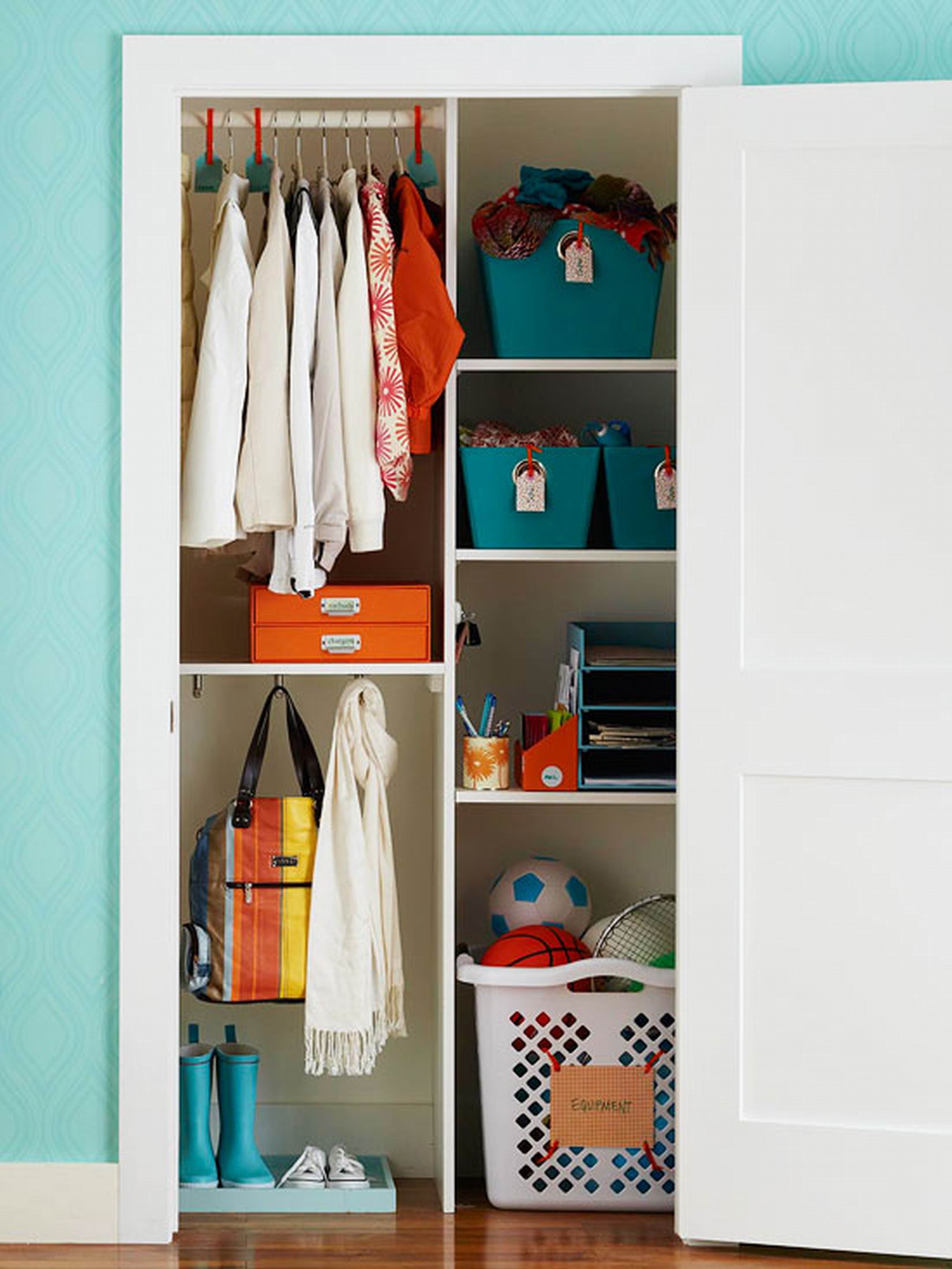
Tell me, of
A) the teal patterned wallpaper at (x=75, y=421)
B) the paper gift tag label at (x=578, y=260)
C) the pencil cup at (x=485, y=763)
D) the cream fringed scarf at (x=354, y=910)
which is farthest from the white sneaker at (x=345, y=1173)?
the paper gift tag label at (x=578, y=260)

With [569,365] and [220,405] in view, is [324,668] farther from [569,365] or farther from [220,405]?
[569,365]

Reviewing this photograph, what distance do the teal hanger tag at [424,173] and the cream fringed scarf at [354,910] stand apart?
95 cm

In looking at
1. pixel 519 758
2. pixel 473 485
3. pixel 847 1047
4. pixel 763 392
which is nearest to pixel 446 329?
pixel 473 485

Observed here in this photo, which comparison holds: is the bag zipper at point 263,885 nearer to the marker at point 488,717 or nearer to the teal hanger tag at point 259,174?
the marker at point 488,717

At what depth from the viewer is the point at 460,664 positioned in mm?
3201

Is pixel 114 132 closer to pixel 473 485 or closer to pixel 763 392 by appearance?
pixel 473 485

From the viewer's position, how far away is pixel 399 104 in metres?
2.93

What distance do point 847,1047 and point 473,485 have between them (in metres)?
1.20

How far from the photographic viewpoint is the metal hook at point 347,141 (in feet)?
8.96

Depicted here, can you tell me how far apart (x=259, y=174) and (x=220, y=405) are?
0.51 meters

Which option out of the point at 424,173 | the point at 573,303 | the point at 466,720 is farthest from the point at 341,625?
the point at 424,173

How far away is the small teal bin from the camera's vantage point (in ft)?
9.29

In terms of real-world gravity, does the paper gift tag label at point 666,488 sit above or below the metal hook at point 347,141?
below

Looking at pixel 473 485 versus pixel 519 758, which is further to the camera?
pixel 519 758
